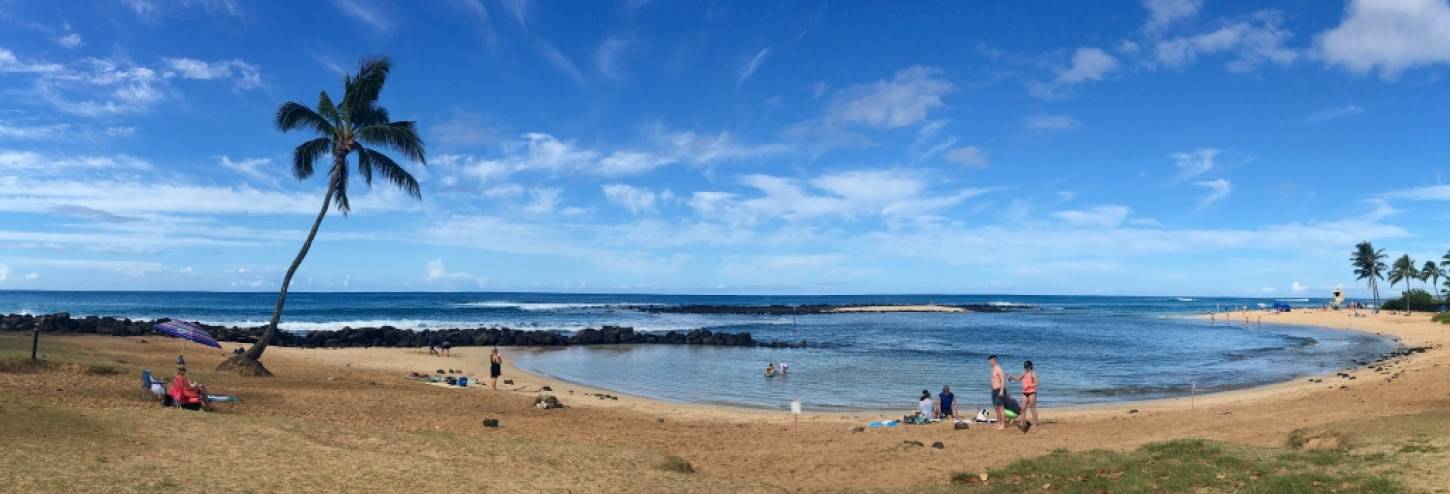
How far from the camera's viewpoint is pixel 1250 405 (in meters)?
21.6

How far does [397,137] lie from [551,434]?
13176 mm

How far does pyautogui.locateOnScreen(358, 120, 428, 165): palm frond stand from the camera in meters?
24.7

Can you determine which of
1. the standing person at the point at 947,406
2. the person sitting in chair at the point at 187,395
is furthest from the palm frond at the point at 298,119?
the standing person at the point at 947,406

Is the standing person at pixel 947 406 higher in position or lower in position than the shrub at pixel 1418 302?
lower

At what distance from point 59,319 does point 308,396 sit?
38490mm

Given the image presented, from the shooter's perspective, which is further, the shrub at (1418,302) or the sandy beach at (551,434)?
the shrub at (1418,302)

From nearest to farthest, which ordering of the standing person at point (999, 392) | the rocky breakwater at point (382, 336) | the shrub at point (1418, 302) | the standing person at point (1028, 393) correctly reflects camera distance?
the standing person at point (1028, 393) → the standing person at point (999, 392) → the rocky breakwater at point (382, 336) → the shrub at point (1418, 302)

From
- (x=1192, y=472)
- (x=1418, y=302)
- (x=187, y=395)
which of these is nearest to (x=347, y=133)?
(x=187, y=395)

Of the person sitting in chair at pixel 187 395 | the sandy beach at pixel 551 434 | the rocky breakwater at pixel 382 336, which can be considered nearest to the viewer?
the sandy beach at pixel 551 434

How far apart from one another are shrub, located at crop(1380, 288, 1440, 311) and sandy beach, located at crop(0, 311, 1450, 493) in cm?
8084

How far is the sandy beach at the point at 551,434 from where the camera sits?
10.1m

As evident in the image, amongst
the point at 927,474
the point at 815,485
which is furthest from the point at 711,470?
the point at 927,474

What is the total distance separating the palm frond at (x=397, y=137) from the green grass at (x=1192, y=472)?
19820 millimetres

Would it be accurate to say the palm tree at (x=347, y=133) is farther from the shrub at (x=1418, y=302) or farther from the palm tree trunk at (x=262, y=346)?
the shrub at (x=1418, y=302)
